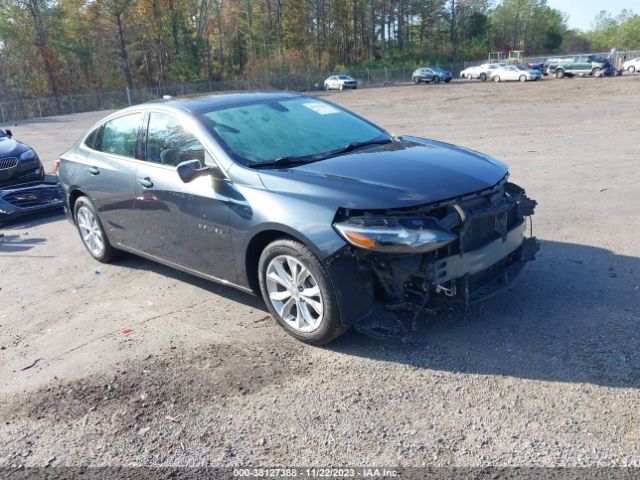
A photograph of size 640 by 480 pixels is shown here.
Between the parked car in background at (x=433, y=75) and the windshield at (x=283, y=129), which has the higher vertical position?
the windshield at (x=283, y=129)

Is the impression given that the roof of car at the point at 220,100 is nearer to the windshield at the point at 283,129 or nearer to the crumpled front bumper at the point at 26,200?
the windshield at the point at 283,129

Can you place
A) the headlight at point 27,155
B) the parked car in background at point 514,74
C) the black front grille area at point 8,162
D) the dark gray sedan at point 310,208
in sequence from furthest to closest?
the parked car in background at point 514,74 < the headlight at point 27,155 < the black front grille area at point 8,162 < the dark gray sedan at point 310,208

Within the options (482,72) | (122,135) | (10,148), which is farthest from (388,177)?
(482,72)

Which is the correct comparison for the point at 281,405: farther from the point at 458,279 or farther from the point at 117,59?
the point at 117,59

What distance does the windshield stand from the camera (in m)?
4.65

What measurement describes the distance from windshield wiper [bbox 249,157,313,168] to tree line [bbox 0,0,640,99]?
55.0 m

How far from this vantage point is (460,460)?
9.55ft

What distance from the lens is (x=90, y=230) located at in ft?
21.1

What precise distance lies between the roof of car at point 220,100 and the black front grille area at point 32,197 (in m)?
4.75

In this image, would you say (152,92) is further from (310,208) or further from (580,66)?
(310,208)

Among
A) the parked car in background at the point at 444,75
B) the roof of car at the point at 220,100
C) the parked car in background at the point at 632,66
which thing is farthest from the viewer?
the parked car in background at the point at 444,75

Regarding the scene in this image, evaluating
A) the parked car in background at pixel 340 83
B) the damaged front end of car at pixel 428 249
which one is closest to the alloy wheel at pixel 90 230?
the damaged front end of car at pixel 428 249

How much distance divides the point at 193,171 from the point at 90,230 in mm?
2564

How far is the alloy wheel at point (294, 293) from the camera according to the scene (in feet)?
13.2
